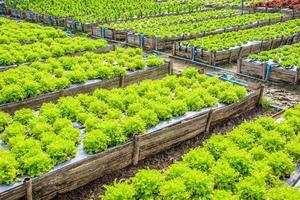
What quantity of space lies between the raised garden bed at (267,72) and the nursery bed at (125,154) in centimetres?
408

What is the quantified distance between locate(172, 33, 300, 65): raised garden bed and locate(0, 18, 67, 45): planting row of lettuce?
23.8 ft

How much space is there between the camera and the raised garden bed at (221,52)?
18.6 metres

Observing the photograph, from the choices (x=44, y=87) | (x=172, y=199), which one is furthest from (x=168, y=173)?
(x=44, y=87)

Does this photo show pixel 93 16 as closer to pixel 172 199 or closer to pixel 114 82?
pixel 114 82

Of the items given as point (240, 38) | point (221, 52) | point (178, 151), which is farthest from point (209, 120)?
point (240, 38)

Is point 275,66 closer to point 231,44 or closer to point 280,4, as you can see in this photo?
point 231,44

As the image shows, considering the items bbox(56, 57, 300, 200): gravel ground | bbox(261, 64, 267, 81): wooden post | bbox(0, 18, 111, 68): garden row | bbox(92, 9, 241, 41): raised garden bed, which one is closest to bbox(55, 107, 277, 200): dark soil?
bbox(56, 57, 300, 200): gravel ground

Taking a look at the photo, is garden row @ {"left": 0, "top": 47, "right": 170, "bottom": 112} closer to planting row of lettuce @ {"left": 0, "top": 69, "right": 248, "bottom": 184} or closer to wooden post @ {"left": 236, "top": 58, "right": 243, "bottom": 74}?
planting row of lettuce @ {"left": 0, "top": 69, "right": 248, "bottom": 184}

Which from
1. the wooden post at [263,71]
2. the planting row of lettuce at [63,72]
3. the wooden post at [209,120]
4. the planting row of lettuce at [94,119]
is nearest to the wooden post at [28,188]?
the planting row of lettuce at [94,119]

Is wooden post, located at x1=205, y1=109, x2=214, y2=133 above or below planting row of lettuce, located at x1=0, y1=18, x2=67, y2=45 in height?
below

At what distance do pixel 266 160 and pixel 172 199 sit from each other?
2826mm

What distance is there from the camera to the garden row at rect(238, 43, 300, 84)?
15938 mm

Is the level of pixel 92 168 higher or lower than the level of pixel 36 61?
lower

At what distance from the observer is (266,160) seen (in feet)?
27.9
